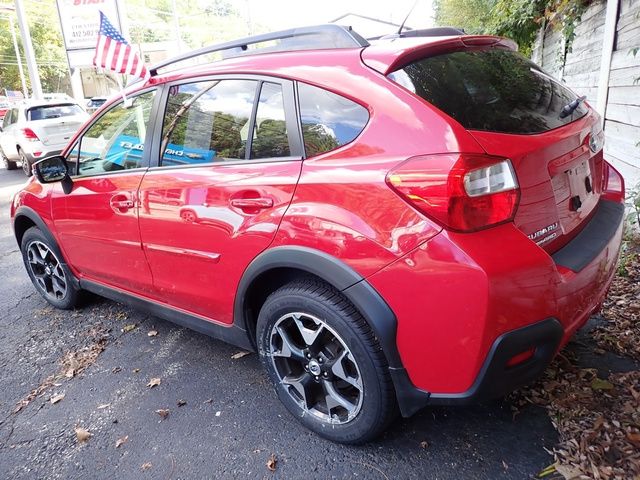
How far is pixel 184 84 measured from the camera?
2.75m

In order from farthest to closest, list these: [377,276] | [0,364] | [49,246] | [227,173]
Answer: [49,246] → [0,364] → [227,173] → [377,276]

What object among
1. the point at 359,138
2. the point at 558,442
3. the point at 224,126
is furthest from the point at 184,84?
the point at 558,442

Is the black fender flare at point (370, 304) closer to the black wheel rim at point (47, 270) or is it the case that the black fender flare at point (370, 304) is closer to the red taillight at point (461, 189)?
the red taillight at point (461, 189)

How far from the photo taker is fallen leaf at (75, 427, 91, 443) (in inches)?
98.0

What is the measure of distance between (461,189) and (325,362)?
1.01 metres

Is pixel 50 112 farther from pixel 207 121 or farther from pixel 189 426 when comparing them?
pixel 189 426

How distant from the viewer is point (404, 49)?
200 cm

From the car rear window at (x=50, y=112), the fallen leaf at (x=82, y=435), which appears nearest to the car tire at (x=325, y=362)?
the fallen leaf at (x=82, y=435)

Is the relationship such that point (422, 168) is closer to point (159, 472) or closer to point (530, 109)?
point (530, 109)

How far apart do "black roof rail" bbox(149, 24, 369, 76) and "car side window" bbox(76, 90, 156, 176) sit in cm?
61

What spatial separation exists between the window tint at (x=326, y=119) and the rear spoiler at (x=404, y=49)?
0.64ft

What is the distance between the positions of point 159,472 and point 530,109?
233 cm

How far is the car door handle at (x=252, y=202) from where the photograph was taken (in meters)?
2.17

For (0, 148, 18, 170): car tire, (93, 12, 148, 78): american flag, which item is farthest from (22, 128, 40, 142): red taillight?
(93, 12, 148, 78): american flag
